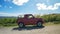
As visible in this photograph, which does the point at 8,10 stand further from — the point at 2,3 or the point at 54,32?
the point at 54,32

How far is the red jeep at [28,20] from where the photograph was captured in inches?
62.4

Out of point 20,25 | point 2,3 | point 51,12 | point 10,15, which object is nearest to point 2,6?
point 2,3

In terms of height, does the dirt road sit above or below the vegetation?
below

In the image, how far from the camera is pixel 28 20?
1.59 metres

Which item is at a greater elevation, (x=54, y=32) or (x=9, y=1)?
(x=9, y=1)

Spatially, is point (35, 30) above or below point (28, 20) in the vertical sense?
below

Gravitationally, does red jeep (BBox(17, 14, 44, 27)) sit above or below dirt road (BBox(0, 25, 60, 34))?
above

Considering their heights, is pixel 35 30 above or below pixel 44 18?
below

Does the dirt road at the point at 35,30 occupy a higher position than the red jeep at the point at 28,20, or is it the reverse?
the red jeep at the point at 28,20

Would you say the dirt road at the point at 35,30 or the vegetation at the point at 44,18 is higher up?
the vegetation at the point at 44,18

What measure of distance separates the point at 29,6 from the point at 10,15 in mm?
238

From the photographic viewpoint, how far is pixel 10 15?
5.19 feet

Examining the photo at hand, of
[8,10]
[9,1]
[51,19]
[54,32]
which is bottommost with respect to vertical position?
[54,32]

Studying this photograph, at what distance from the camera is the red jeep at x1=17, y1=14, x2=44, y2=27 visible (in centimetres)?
158
